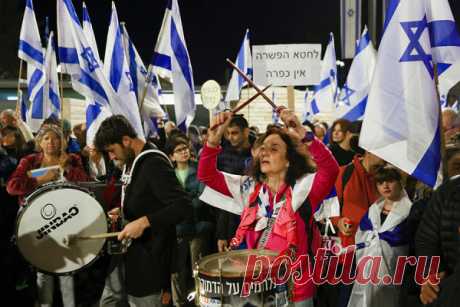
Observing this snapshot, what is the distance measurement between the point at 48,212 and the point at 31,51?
5.07 meters

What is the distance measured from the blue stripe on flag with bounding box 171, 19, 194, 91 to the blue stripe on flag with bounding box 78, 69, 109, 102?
1449 mm

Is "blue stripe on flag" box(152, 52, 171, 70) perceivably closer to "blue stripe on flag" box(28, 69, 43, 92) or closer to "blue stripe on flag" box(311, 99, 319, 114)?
"blue stripe on flag" box(28, 69, 43, 92)

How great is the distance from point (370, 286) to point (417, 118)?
1.57 m

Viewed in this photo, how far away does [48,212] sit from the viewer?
3855 millimetres

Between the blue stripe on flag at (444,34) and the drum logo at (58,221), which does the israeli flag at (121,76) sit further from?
the blue stripe on flag at (444,34)

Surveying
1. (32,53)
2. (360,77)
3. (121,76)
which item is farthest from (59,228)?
(32,53)

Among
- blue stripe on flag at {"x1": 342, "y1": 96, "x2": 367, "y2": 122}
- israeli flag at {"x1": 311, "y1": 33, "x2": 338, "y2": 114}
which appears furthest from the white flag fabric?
israeli flag at {"x1": 311, "y1": 33, "x2": 338, "y2": 114}

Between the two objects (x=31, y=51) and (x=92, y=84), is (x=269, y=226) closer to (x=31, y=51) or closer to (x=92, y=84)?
(x=92, y=84)

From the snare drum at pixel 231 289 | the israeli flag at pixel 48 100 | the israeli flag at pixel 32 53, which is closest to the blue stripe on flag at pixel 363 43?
the israeli flag at pixel 48 100

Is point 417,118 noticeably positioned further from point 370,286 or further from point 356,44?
point 356,44

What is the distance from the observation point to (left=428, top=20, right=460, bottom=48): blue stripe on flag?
3342 mm

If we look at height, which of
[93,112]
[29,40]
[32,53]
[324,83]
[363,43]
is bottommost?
[93,112]

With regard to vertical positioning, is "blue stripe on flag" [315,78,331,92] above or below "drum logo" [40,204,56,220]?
above

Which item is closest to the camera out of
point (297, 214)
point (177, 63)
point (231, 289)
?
point (231, 289)
